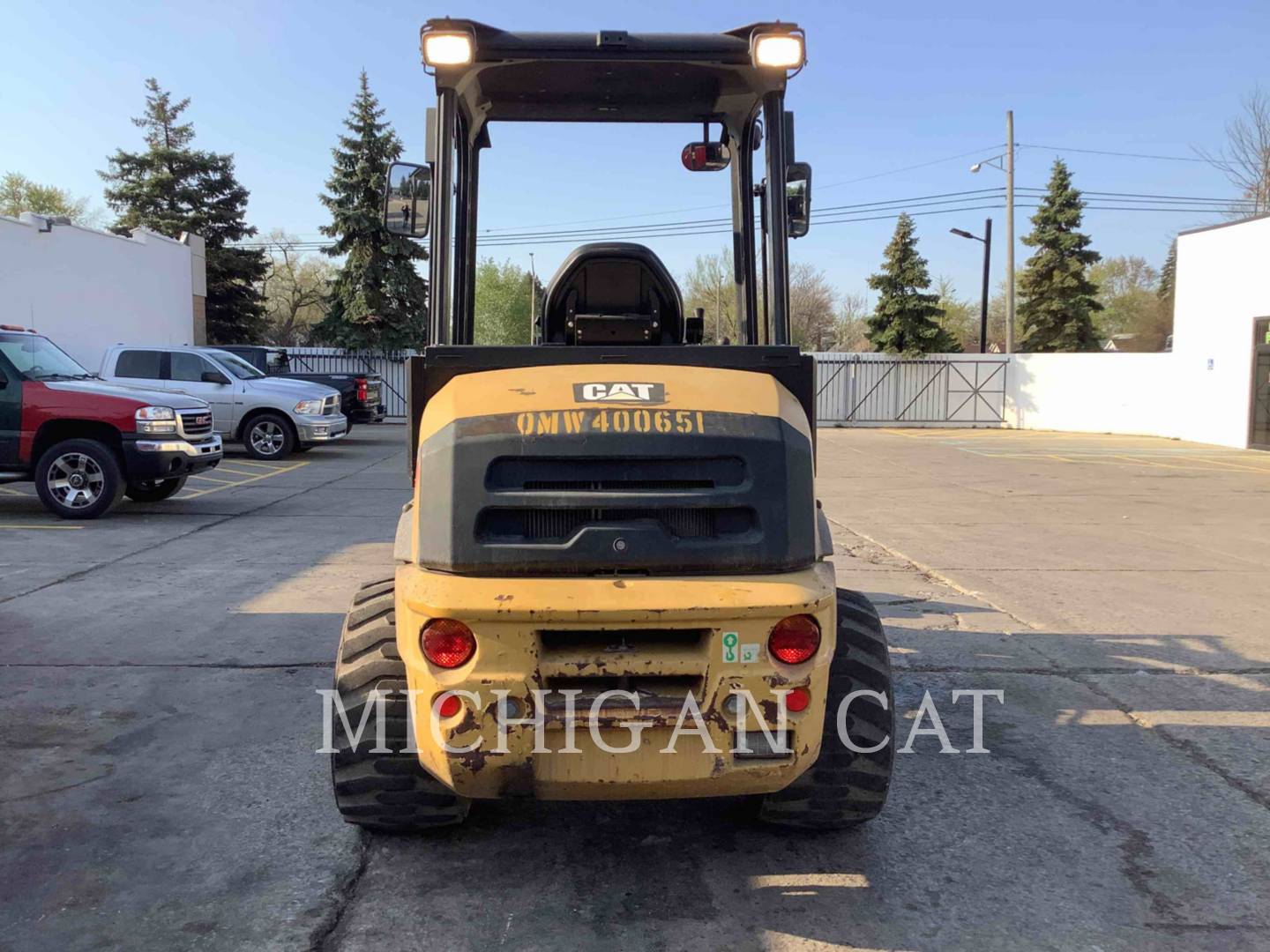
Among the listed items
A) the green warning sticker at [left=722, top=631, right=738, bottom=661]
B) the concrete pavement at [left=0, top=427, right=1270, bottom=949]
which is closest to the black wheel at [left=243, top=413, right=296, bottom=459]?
the concrete pavement at [left=0, top=427, right=1270, bottom=949]

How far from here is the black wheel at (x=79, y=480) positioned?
34.7 ft

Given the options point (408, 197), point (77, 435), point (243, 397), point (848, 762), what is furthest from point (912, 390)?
point (848, 762)

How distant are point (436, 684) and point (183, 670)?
3.26m

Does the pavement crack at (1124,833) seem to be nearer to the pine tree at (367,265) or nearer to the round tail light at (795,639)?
the round tail light at (795,639)

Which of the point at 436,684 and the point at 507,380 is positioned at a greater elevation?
the point at 507,380

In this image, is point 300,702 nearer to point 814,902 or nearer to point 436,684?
point 436,684

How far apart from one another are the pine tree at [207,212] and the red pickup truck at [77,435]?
104ft

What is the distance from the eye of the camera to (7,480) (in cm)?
1081

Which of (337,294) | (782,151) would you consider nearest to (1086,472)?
(782,151)

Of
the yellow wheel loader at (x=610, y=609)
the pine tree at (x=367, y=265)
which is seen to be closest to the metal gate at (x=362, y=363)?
the pine tree at (x=367, y=265)

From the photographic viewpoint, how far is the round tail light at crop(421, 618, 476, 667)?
2.83 m

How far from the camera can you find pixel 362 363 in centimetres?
3359

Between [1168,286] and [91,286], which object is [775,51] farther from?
[1168,286]

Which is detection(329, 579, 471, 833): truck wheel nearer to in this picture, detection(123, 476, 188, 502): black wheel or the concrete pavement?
the concrete pavement
